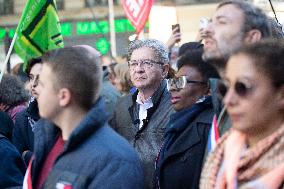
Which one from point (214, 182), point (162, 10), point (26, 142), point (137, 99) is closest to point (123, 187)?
point (214, 182)

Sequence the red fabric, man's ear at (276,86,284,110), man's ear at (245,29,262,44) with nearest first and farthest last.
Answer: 1. man's ear at (276,86,284,110)
2. the red fabric
3. man's ear at (245,29,262,44)

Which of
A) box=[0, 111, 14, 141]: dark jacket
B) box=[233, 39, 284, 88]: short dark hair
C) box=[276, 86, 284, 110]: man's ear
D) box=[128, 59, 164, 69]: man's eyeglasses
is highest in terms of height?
box=[233, 39, 284, 88]: short dark hair

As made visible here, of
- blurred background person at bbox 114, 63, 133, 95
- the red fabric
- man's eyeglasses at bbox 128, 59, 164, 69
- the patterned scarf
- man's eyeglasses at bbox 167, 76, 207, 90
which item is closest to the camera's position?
the patterned scarf

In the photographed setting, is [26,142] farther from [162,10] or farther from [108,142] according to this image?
[162,10]

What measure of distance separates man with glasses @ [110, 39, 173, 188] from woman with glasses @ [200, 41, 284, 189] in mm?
2054

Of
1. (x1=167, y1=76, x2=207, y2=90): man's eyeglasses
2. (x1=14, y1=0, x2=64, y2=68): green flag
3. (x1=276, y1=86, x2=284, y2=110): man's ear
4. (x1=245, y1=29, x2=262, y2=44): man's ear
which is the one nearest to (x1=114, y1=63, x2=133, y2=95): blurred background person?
(x1=14, y1=0, x2=64, y2=68): green flag

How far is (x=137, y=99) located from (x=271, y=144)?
269 centimetres

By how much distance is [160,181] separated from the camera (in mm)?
4148

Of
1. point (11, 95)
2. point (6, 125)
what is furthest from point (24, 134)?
point (11, 95)

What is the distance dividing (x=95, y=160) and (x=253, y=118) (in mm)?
858

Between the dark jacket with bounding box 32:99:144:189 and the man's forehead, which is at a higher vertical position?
the man's forehead

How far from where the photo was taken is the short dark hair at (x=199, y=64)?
4371 millimetres

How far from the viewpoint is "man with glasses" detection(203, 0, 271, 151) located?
3.48 m

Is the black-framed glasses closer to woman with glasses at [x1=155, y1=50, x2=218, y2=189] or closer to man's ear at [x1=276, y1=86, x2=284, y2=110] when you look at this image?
man's ear at [x1=276, y1=86, x2=284, y2=110]
